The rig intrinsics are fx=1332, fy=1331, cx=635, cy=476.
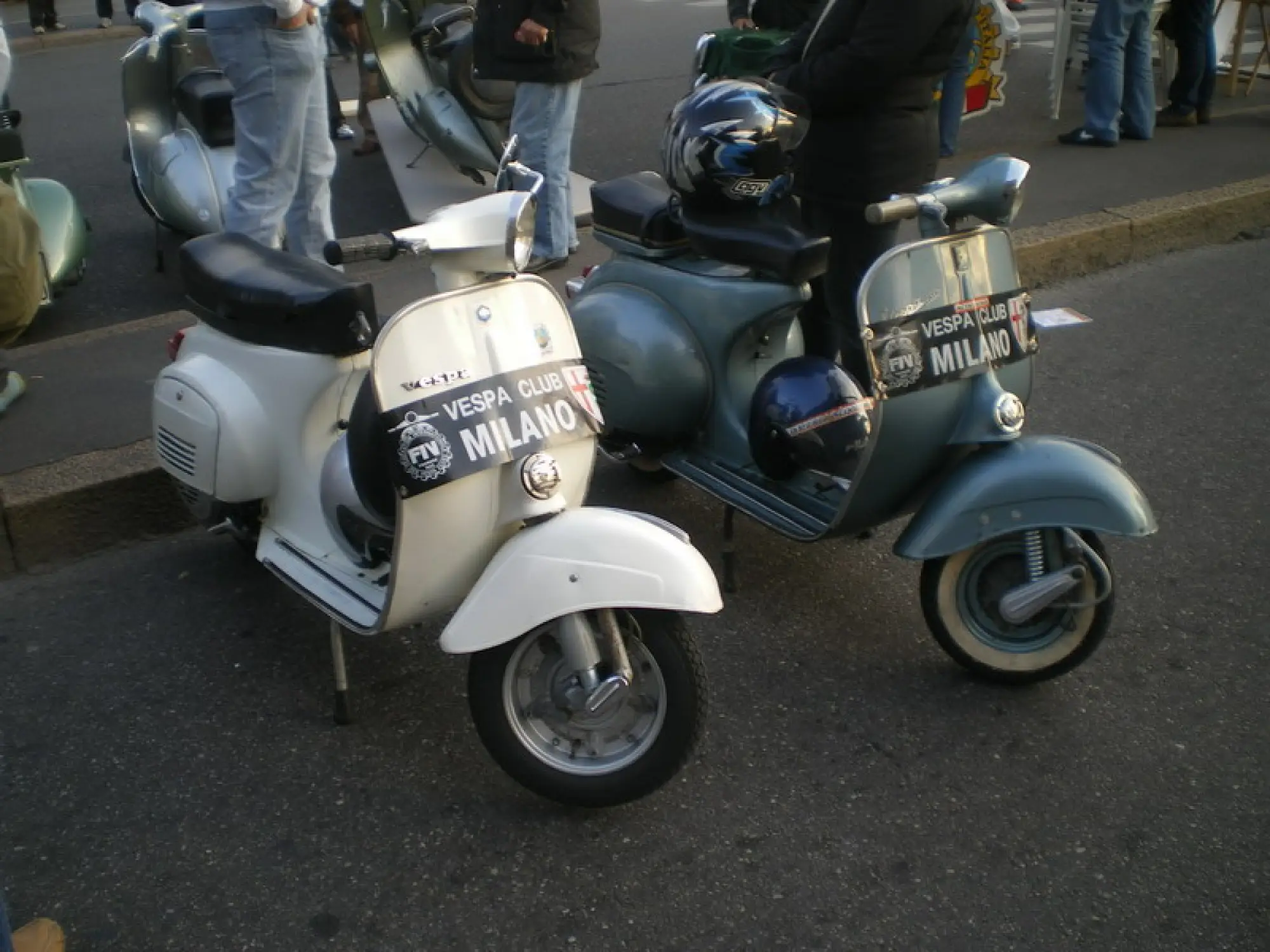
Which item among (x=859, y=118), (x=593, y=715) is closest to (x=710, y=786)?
(x=593, y=715)

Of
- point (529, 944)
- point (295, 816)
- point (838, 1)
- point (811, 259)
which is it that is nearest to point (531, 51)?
point (838, 1)

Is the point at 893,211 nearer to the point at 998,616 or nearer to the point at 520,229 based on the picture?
the point at 520,229

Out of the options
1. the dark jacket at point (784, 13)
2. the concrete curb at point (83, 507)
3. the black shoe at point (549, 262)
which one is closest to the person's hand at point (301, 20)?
the black shoe at point (549, 262)

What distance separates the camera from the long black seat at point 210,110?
5.41m

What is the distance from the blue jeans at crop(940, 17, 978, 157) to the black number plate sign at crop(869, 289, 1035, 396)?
4.25 m

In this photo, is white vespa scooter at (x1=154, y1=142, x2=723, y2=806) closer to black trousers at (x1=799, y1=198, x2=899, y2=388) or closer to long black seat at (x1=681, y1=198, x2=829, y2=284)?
long black seat at (x1=681, y1=198, x2=829, y2=284)

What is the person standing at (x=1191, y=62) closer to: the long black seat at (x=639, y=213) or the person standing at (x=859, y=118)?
the person standing at (x=859, y=118)

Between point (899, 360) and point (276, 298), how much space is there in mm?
1393

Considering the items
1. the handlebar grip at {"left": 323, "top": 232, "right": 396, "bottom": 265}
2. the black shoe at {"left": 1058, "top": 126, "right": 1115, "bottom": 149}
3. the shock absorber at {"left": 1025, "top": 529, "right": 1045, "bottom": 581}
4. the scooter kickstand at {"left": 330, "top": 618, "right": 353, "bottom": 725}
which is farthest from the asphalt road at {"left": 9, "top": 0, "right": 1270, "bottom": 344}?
the shock absorber at {"left": 1025, "top": 529, "right": 1045, "bottom": 581}

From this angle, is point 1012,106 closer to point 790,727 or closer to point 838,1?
point 838,1

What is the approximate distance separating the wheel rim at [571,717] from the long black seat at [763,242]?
1190mm

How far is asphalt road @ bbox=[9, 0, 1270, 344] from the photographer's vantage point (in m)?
5.76

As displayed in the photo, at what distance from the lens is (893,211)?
9.33 ft

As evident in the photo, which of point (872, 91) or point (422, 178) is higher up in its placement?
point (872, 91)
